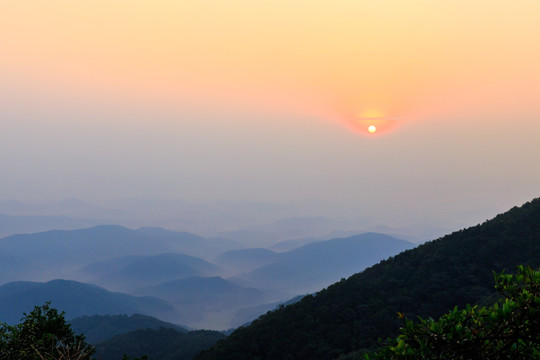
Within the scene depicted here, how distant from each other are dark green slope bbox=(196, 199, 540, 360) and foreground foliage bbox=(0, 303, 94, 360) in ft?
149

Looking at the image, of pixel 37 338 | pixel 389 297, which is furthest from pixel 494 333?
pixel 389 297

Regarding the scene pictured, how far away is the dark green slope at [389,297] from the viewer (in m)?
74.9

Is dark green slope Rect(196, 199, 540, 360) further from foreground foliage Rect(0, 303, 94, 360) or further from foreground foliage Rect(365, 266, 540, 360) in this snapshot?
foreground foliage Rect(365, 266, 540, 360)

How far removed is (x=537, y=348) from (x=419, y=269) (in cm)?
8436

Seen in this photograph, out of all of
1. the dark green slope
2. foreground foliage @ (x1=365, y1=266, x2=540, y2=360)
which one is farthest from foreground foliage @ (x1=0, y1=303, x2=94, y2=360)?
the dark green slope

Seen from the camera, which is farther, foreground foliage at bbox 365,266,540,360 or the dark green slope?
the dark green slope

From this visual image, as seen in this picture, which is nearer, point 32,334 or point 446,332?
point 446,332

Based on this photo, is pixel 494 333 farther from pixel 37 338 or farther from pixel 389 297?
pixel 389 297

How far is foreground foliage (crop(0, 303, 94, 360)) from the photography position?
3034cm

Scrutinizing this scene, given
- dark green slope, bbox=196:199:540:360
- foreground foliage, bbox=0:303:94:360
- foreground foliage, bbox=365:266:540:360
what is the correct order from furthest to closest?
dark green slope, bbox=196:199:540:360 < foreground foliage, bbox=0:303:94:360 < foreground foliage, bbox=365:266:540:360

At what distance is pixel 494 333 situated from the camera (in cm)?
1133

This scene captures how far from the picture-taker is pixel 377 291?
86.4 metres

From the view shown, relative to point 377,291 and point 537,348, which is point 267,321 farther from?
Answer: point 537,348

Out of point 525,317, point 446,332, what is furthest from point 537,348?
point 446,332
